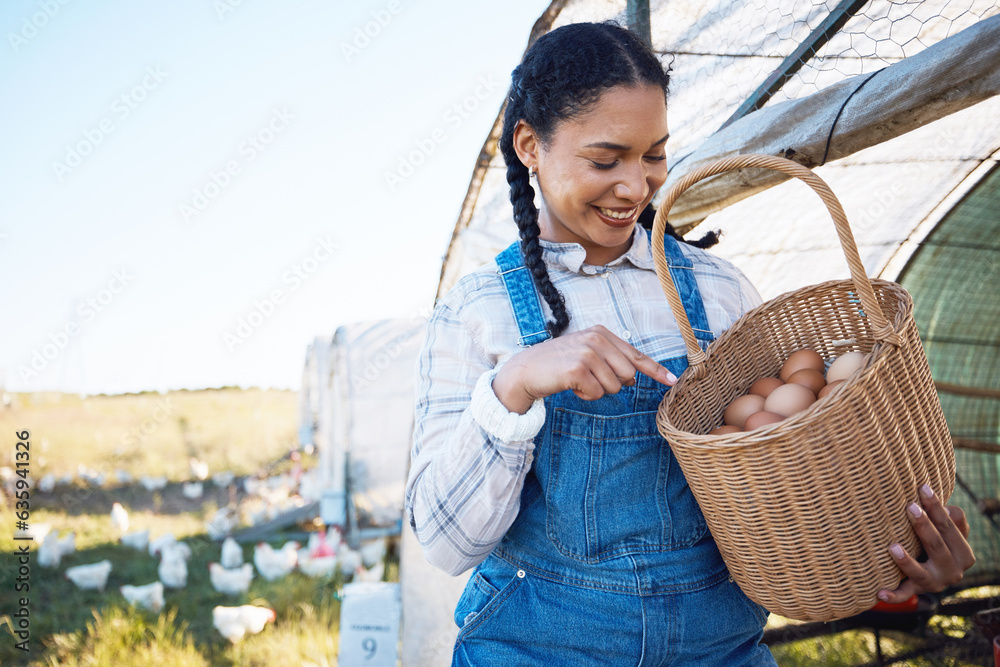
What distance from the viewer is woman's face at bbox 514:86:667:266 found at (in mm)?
1218

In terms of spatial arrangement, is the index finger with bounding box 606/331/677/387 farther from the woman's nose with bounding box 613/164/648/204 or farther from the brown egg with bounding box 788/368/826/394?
the brown egg with bounding box 788/368/826/394

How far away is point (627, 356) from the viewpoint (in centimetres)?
102

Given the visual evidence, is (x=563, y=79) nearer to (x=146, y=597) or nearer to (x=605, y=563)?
(x=605, y=563)

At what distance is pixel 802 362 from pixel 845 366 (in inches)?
3.5

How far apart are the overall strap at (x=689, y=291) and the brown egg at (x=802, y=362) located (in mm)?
208

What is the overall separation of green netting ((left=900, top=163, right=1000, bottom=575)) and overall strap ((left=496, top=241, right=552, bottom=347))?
3478 millimetres

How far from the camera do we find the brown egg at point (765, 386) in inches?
54.5

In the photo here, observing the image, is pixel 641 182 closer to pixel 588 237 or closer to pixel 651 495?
pixel 588 237

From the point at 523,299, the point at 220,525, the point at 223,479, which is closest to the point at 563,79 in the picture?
the point at 523,299

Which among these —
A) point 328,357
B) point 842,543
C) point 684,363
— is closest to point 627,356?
point 684,363

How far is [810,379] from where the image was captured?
132 centimetres

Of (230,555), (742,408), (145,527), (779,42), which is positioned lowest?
(145,527)

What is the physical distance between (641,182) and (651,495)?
1.87 ft

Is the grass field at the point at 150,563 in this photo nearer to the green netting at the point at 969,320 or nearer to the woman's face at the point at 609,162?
the green netting at the point at 969,320
